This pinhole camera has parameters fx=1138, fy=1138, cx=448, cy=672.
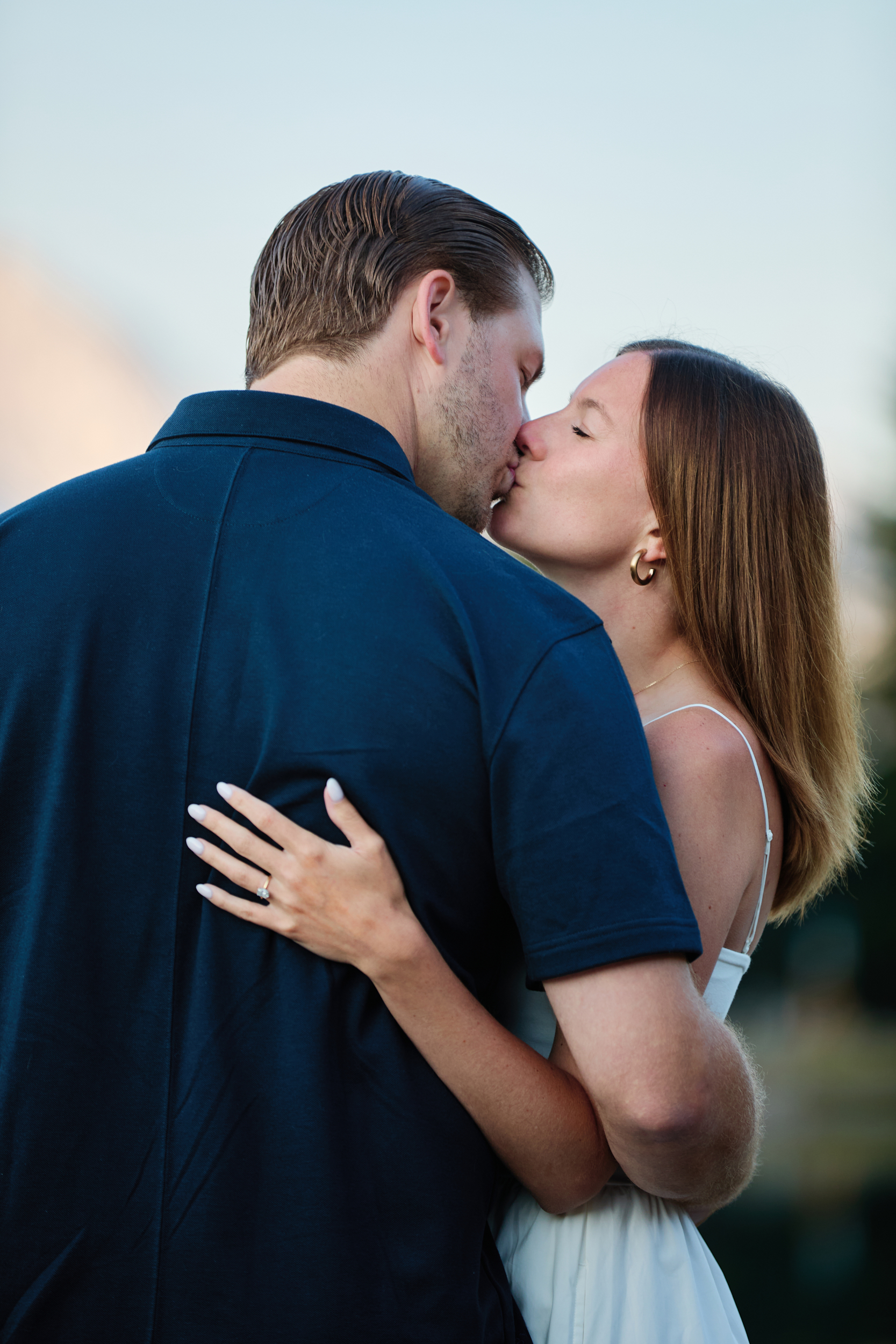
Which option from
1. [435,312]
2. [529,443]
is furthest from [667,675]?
[435,312]

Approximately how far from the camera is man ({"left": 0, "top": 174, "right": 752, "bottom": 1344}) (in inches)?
44.0

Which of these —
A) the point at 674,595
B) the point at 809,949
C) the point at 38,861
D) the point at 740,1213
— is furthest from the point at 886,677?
the point at 38,861

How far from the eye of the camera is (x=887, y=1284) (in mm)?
7035

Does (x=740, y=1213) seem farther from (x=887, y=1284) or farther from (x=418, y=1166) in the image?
(x=418, y=1166)

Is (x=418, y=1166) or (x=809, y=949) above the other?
(x=418, y=1166)

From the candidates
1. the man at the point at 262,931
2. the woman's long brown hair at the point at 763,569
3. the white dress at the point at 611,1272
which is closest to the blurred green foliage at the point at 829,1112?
the woman's long brown hair at the point at 763,569

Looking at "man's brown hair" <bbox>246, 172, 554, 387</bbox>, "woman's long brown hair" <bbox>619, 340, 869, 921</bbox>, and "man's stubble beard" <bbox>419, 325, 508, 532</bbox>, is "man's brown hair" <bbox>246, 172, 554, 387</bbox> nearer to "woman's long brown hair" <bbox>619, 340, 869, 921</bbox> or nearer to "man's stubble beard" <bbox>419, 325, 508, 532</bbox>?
"man's stubble beard" <bbox>419, 325, 508, 532</bbox>

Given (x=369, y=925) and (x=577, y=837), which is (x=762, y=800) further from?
(x=369, y=925)

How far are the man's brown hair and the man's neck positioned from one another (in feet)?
0.08

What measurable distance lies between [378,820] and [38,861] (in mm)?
353

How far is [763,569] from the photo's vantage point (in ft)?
6.54

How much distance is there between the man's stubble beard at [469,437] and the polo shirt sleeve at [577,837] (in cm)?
65

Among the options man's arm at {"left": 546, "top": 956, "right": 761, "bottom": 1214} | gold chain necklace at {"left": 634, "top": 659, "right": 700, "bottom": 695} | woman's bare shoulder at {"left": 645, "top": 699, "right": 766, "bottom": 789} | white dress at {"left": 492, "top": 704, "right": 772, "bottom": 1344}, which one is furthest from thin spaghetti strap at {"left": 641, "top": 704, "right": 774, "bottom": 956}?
man's arm at {"left": 546, "top": 956, "right": 761, "bottom": 1214}

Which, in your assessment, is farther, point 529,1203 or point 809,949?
point 809,949
